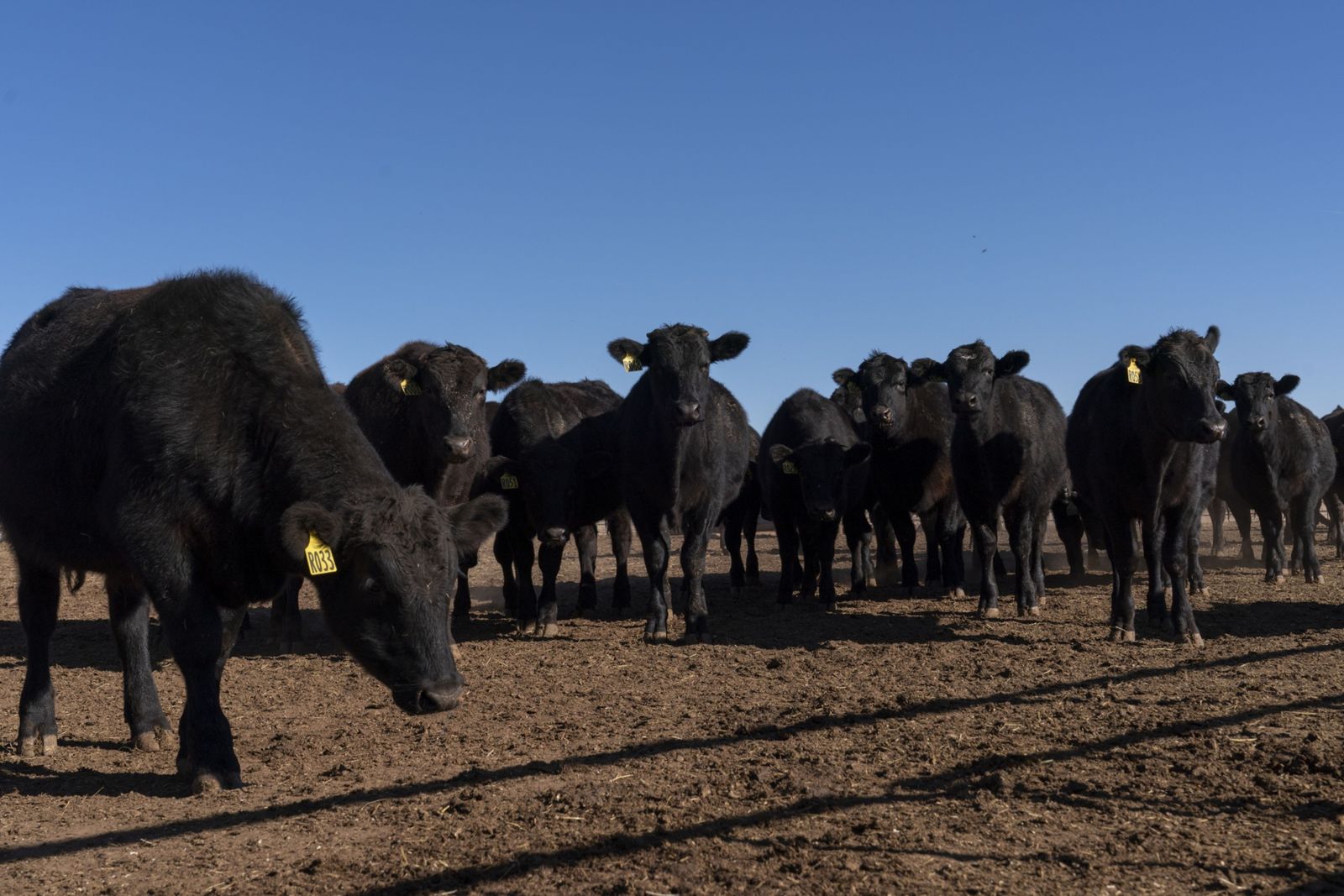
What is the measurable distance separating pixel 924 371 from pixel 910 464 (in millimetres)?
1182

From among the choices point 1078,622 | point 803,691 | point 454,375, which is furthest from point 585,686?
point 1078,622

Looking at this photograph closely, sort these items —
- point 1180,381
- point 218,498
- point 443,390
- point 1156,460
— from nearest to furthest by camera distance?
point 218,498 < point 1180,381 < point 1156,460 < point 443,390

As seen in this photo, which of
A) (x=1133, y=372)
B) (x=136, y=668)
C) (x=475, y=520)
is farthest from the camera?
(x=1133, y=372)

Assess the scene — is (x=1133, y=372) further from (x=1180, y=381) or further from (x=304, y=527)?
(x=304, y=527)

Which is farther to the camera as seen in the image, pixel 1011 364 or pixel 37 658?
pixel 1011 364

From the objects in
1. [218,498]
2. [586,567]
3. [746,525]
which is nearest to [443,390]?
[586,567]

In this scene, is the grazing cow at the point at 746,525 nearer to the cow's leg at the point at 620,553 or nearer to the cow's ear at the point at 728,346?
the cow's leg at the point at 620,553

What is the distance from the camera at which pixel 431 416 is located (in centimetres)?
1034

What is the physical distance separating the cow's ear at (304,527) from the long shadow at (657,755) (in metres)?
1.19

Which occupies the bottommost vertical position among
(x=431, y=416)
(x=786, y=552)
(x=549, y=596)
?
(x=549, y=596)

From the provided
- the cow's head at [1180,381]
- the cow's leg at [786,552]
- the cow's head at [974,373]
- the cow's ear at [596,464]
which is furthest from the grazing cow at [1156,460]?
the cow's ear at [596,464]

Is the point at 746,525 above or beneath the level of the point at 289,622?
above

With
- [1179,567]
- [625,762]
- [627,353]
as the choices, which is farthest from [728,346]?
[625,762]

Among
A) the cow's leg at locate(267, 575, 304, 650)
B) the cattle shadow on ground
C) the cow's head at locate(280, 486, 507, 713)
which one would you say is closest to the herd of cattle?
the cow's head at locate(280, 486, 507, 713)
